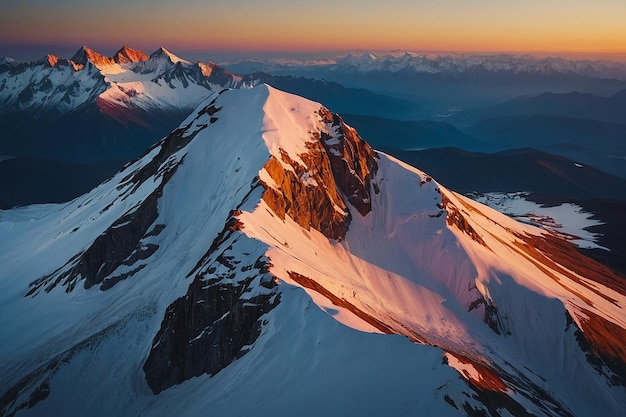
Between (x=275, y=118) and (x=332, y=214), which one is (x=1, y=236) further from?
(x=332, y=214)

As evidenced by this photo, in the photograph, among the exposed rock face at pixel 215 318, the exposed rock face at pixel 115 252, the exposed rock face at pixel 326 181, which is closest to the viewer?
the exposed rock face at pixel 215 318

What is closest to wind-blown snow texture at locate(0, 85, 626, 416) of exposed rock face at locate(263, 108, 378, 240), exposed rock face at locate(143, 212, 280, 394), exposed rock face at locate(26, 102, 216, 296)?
exposed rock face at locate(143, 212, 280, 394)

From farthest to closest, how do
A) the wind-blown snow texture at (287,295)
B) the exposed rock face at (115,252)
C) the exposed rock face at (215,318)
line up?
the exposed rock face at (115,252)
the exposed rock face at (215,318)
the wind-blown snow texture at (287,295)

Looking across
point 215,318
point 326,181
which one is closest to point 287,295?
point 215,318

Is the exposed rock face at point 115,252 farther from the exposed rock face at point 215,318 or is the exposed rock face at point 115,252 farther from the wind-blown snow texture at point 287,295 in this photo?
the exposed rock face at point 215,318

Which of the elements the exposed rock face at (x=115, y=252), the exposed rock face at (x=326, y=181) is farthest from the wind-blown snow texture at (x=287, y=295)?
the exposed rock face at (x=326, y=181)

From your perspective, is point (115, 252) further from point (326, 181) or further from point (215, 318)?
point (326, 181)

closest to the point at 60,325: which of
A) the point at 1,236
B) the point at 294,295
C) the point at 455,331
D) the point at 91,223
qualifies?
the point at 91,223
